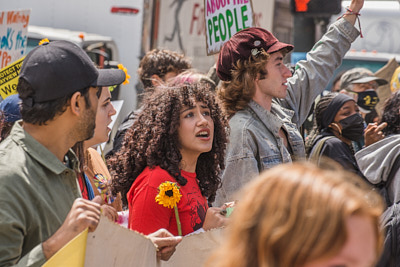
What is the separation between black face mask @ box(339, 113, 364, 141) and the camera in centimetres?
620

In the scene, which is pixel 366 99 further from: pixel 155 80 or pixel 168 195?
pixel 168 195

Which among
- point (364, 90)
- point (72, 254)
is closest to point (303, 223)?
point (72, 254)

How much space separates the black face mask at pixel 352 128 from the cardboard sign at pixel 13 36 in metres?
2.99

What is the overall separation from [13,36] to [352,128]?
128 inches

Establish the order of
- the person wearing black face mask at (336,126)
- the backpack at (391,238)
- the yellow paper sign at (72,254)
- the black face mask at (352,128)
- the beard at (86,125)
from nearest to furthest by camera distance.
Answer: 1. the yellow paper sign at (72,254)
2. the beard at (86,125)
3. the backpack at (391,238)
4. the person wearing black face mask at (336,126)
5. the black face mask at (352,128)

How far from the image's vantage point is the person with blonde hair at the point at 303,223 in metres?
1.39

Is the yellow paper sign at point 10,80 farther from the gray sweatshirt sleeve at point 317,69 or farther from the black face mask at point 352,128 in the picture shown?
the black face mask at point 352,128

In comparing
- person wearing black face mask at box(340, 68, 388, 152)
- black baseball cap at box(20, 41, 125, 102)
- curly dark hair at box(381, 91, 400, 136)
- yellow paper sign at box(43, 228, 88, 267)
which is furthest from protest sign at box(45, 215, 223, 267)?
person wearing black face mask at box(340, 68, 388, 152)

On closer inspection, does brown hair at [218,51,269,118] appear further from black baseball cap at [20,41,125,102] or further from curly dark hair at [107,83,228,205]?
black baseball cap at [20,41,125,102]

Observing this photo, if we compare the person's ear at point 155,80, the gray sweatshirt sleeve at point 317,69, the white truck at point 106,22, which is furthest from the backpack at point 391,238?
the white truck at point 106,22

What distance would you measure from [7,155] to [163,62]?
3.84m

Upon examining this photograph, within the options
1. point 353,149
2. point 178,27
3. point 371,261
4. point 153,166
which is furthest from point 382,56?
point 371,261

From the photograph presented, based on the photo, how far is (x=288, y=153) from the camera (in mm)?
3959

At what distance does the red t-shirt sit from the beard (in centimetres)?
72
